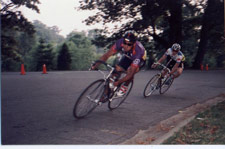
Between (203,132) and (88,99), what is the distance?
2.30 metres

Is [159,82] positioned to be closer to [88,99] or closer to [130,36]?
[130,36]

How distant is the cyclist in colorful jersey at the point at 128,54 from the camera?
5.32 meters

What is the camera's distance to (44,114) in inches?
205

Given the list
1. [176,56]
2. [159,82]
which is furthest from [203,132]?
[176,56]

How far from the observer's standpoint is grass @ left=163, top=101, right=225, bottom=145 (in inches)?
153

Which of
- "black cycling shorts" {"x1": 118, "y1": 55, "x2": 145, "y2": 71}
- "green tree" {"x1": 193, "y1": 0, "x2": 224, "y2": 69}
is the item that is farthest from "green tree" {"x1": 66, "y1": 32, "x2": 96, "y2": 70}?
"green tree" {"x1": 193, "y1": 0, "x2": 224, "y2": 69}

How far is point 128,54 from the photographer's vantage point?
228 inches

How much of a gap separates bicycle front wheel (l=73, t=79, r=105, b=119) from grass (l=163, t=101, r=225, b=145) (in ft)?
6.01

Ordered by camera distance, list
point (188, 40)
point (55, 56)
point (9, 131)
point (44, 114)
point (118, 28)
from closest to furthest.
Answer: point (9, 131) → point (44, 114) → point (118, 28) → point (188, 40) → point (55, 56)

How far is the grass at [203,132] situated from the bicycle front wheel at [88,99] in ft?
6.01

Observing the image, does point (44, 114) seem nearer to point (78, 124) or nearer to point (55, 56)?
point (78, 124)

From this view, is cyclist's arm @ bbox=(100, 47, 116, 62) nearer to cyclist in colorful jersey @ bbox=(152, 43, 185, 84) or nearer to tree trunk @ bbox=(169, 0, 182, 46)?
cyclist in colorful jersey @ bbox=(152, 43, 185, 84)

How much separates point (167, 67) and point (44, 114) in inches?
193

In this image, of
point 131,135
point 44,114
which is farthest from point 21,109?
point 131,135
